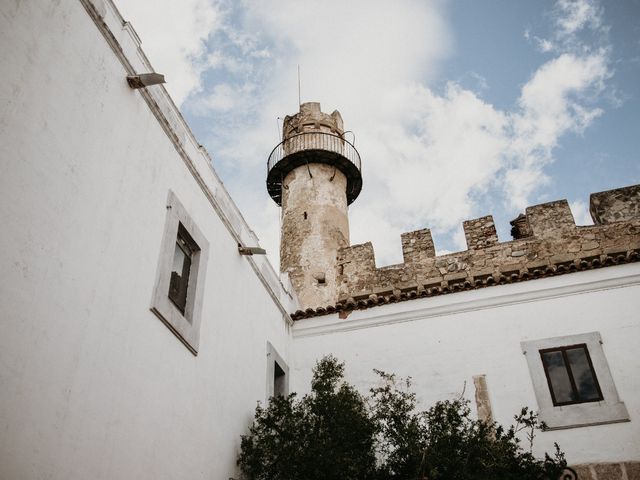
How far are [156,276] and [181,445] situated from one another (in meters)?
1.68

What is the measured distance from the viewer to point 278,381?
9.37 meters

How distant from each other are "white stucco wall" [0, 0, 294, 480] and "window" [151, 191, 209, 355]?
0.36 ft

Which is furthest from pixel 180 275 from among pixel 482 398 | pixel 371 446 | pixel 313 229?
pixel 313 229

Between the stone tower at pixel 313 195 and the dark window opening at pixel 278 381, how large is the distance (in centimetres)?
266

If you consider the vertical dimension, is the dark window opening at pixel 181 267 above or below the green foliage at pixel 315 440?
above

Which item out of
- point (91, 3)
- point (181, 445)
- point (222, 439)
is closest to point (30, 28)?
point (91, 3)

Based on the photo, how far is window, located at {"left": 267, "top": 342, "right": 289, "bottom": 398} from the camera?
8688 millimetres

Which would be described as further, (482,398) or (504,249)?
(504,249)

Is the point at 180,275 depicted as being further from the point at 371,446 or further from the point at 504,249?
the point at 504,249

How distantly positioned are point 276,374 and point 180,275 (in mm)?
3280

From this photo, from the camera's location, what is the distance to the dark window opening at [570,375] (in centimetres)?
794

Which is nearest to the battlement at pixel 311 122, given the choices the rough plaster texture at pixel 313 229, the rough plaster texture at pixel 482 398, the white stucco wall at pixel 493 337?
the rough plaster texture at pixel 313 229

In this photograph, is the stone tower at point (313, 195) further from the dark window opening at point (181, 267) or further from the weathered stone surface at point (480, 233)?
the dark window opening at point (181, 267)

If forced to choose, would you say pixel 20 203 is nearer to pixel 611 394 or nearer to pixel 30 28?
pixel 30 28
